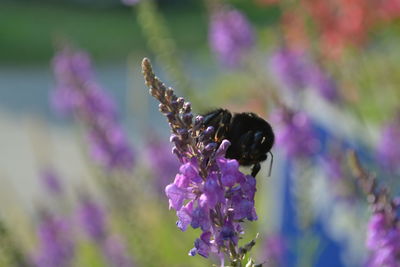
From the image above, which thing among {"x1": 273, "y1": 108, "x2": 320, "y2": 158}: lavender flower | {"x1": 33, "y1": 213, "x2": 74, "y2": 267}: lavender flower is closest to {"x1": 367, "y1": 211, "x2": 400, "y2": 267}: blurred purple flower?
{"x1": 273, "y1": 108, "x2": 320, "y2": 158}: lavender flower

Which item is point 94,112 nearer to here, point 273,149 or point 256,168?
point 273,149

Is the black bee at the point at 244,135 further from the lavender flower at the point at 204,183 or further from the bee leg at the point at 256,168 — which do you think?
the lavender flower at the point at 204,183

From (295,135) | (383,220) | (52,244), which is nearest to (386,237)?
(383,220)

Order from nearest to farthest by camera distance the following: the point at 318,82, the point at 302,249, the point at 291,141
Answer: the point at 291,141
the point at 302,249
the point at 318,82

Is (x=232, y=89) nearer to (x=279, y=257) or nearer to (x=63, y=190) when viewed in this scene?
(x=63, y=190)

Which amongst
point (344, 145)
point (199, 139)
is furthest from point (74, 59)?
point (199, 139)

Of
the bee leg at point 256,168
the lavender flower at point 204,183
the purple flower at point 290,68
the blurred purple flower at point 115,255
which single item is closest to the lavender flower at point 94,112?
the blurred purple flower at point 115,255
